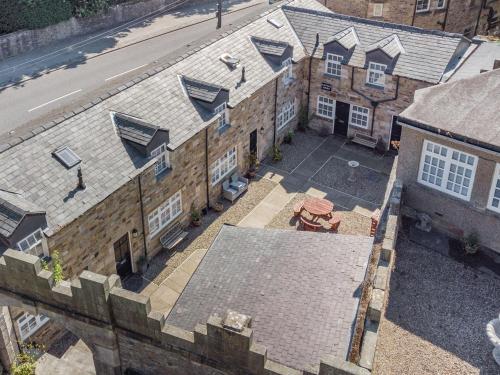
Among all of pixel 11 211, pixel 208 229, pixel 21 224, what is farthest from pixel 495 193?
pixel 11 211

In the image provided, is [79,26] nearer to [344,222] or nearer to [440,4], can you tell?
[440,4]

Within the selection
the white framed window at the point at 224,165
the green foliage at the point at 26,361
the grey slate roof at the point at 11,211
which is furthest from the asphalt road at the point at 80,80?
the green foliage at the point at 26,361

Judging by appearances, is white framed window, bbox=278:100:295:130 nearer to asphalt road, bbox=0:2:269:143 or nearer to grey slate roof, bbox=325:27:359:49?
grey slate roof, bbox=325:27:359:49

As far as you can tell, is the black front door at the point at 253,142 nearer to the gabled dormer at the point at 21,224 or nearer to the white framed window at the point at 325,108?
the white framed window at the point at 325,108

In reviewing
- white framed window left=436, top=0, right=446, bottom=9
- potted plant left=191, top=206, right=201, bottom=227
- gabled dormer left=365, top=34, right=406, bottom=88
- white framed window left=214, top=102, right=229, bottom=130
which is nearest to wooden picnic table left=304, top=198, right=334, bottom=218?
potted plant left=191, top=206, right=201, bottom=227

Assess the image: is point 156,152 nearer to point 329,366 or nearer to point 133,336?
point 133,336

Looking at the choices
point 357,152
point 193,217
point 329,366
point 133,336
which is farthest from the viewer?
point 357,152

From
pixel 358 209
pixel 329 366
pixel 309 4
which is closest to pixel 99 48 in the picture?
pixel 309 4
